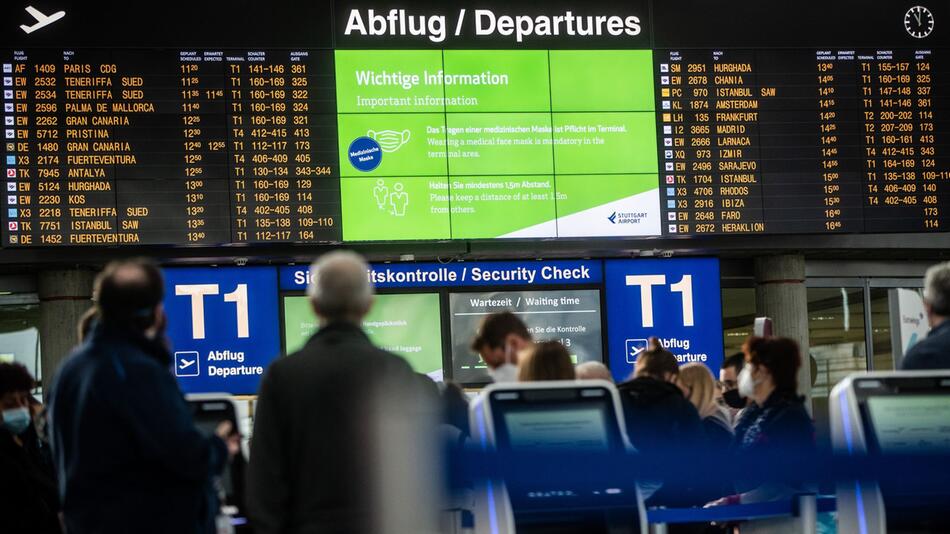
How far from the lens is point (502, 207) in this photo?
10.0m

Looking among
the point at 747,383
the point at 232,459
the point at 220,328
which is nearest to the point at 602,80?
the point at 220,328

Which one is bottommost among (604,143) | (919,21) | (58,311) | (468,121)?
(58,311)

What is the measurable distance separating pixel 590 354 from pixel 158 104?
3.83 metres

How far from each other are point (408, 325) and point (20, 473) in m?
4.95

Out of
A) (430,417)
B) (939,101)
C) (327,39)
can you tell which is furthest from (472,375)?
(430,417)

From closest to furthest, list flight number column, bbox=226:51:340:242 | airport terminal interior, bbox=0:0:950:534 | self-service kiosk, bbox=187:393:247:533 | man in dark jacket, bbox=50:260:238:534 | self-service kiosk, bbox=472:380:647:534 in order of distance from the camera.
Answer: man in dark jacket, bbox=50:260:238:534
self-service kiosk, bbox=472:380:647:534
self-service kiosk, bbox=187:393:247:533
airport terminal interior, bbox=0:0:950:534
flight number column, bbox=226:51:340:242

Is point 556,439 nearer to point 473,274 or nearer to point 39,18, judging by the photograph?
point 473,274

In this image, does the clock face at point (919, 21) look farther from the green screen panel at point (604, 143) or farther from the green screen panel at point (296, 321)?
the green screen panel at point (296, 321)

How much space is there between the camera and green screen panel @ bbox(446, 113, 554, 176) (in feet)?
33.0

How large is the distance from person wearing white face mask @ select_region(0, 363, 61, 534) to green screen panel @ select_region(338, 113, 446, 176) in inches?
164

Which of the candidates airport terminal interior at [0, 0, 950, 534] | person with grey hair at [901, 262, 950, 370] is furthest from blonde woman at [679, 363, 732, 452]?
airport terminal interior at [0, 0, 950, 534]

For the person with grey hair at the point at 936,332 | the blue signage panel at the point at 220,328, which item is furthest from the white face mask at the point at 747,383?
the blue signage panel at the point at 220,328

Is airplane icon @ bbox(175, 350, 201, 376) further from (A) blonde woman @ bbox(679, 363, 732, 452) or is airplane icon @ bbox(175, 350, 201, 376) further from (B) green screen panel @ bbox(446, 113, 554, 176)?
(A) blonde woman @ bbox(679, 363, 732, 452)

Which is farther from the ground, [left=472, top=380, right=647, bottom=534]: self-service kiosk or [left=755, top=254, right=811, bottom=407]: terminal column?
[left=755, top=254, right=811, bottom=407]: terminal column
